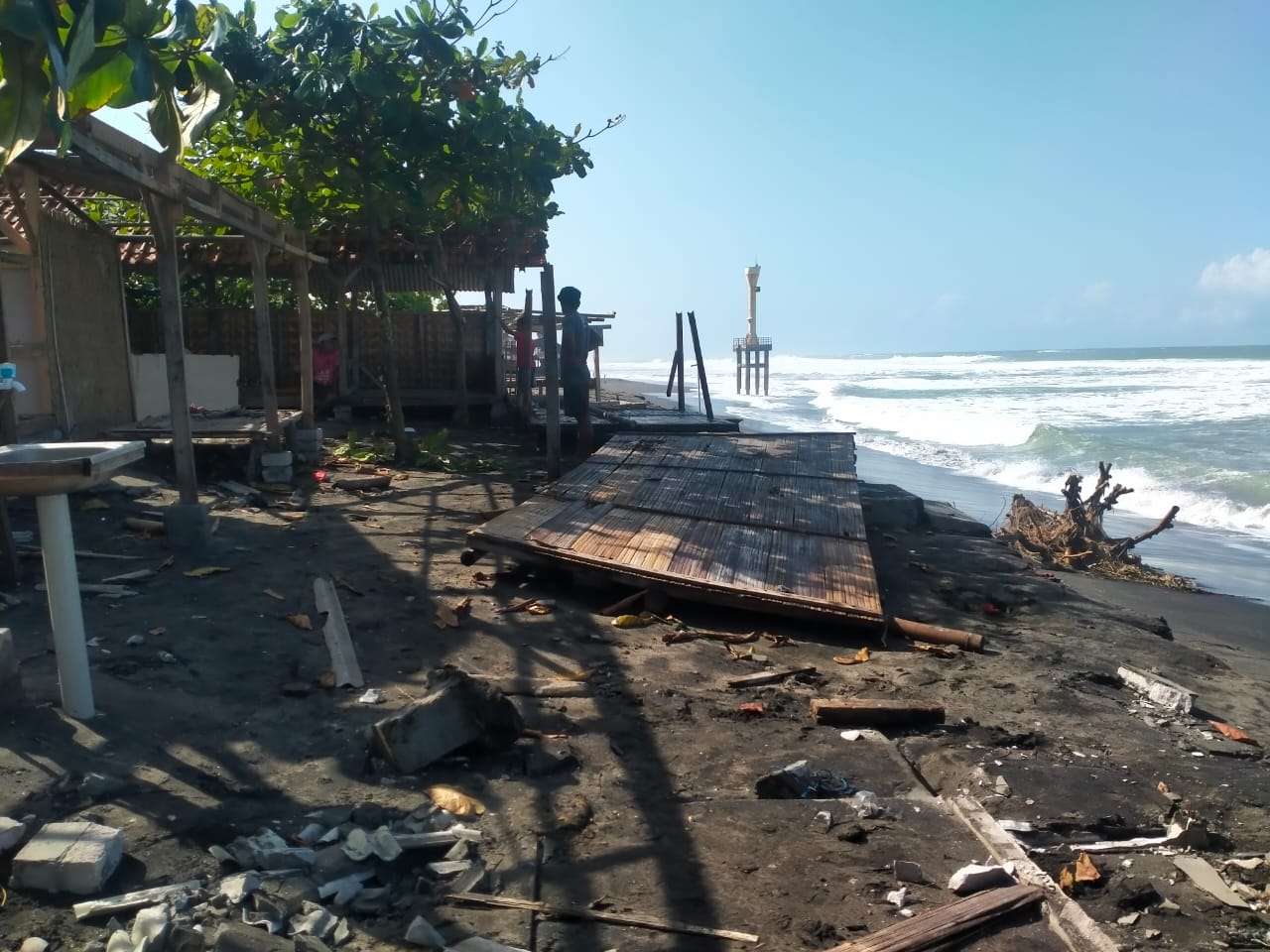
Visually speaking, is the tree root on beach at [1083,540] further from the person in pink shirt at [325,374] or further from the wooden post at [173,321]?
the person in pink shirt at [325,374]

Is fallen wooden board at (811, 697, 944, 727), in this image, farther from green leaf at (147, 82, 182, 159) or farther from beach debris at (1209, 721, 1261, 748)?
green leaf at (147, 82, 182, 159)

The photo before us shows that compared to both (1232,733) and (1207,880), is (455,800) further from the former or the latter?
(1232,733)

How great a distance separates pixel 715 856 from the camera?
141 inches

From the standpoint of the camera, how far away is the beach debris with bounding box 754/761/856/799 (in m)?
4.13

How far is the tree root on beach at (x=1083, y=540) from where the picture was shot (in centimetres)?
1116

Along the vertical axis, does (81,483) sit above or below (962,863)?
above

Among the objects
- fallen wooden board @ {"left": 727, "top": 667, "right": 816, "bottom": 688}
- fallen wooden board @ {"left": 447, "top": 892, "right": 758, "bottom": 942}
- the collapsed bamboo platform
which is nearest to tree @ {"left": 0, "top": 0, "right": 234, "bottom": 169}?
fallen wooden board @ {"left": 447, "top": 892, "right": 758, "bottom": 942}

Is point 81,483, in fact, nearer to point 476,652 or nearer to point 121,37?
point 121,37

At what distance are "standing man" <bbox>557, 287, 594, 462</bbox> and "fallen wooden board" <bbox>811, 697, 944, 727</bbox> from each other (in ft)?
24.9

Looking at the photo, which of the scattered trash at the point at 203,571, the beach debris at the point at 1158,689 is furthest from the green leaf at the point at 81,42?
the beach debris at the point at 1158,689

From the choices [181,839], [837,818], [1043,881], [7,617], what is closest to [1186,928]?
[1043,881]

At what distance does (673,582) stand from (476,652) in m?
1.46

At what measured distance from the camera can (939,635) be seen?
6441mm

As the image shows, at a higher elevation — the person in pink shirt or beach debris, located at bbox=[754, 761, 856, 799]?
the person in pink shirt
